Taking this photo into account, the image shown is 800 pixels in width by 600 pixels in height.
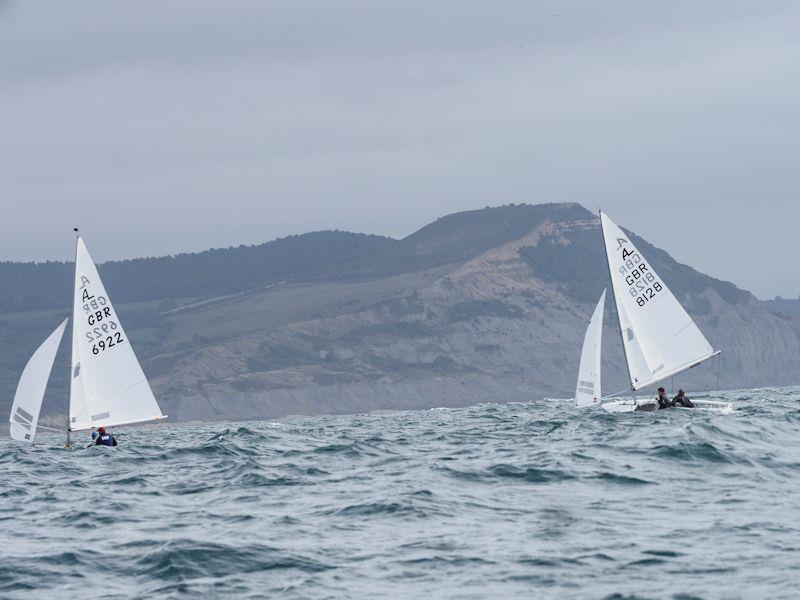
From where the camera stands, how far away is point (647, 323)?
45.8 m

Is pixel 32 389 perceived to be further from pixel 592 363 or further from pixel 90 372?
pixel 592 363

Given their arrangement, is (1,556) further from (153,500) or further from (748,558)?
(748,558)

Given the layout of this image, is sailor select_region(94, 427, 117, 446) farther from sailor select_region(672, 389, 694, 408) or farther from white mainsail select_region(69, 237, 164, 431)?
sailor select_region(672, 389, 694, 408)

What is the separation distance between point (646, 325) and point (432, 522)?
25.0 m

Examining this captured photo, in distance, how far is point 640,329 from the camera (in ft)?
150

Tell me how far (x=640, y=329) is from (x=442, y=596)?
97.6 ft

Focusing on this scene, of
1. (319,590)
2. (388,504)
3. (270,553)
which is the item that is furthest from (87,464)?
(319,590)

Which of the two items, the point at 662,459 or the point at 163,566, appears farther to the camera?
the point at 662,459

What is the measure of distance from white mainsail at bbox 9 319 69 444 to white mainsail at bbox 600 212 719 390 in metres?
18.8

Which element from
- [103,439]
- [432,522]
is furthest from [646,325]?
[432,522]

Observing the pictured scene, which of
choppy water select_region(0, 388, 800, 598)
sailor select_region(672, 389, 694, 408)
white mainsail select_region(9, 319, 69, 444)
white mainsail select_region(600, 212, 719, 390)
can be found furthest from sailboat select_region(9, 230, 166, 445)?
sailor select_region(672, 389, 694, 408)

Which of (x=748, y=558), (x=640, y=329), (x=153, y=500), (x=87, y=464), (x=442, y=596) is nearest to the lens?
(x=442, y=596)

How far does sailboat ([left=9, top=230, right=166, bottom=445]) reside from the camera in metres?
42.2

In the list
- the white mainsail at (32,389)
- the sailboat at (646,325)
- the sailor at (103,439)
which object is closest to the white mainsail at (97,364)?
the sailor at (103,439)
